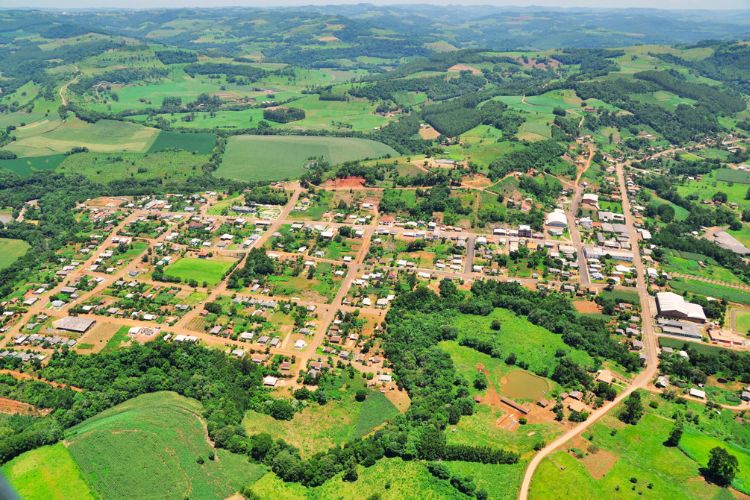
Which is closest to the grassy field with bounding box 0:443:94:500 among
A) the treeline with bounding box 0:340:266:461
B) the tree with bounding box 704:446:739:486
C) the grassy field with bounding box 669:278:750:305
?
the treeline with bounding box 0:340:266:461

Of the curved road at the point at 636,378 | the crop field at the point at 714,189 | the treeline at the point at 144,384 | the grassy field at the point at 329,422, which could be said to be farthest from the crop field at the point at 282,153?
the grassy field at the point at 329,422

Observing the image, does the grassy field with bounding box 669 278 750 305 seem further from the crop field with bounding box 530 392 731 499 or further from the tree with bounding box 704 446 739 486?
the tree with bounding box 704 446 739 486

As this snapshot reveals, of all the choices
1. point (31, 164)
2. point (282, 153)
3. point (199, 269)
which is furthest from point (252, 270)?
point (31, 164)

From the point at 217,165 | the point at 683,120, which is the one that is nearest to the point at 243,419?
the point at 217,165

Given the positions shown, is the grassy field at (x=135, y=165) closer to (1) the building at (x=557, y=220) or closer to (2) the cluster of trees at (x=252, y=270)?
(2) the cluster of trees at (x=252, y=270)

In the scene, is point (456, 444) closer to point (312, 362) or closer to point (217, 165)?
point (312, 362)

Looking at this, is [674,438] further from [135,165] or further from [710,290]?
[135,165]

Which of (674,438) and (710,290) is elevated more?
(710,290)
